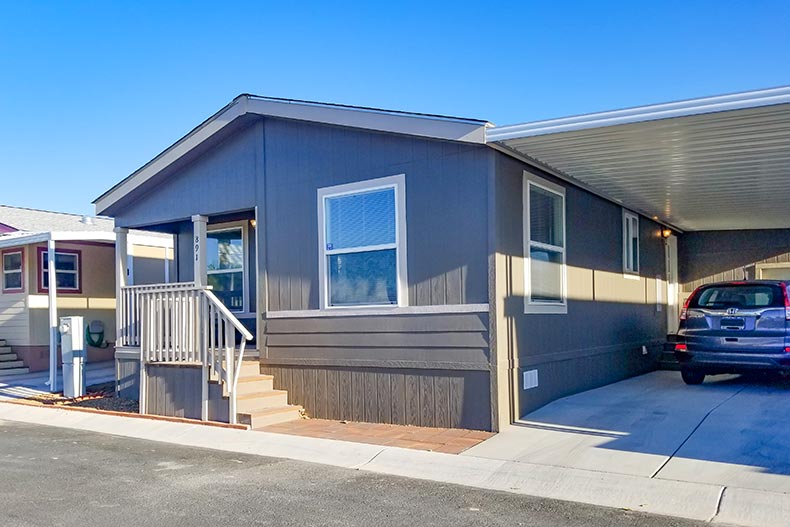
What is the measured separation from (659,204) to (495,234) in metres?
4.79

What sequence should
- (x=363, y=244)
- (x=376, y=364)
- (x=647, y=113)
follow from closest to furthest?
(x=647, y=113)
(x=376, y=364)
(x=363, y=244)

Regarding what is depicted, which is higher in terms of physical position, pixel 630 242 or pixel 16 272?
pixel 630 242

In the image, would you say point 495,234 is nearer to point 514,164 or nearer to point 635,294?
point 514,164

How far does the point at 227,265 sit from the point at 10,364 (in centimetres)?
712

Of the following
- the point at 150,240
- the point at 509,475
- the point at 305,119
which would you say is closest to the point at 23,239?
the point at 150,240

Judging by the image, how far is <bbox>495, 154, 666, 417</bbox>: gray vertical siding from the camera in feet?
25.6

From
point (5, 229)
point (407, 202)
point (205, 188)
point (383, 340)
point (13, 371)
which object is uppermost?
point (5, 229)

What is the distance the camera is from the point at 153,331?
9.73 meters

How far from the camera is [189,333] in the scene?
9320 millimetres

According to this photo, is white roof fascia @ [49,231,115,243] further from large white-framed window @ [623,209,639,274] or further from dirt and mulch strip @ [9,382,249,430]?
large white-framed window @ [623,209,639,274]


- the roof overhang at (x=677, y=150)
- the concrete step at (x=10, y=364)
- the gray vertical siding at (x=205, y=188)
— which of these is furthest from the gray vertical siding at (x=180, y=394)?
the concrete step at (x=10, y=364)

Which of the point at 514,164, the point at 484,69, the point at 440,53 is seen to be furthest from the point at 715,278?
the point at 514,164

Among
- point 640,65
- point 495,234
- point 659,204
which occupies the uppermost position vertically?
point 640,65

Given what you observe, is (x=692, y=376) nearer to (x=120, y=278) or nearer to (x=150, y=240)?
(x=120, y=278)
